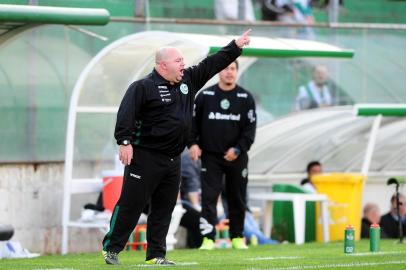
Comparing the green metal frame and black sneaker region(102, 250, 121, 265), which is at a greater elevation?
the green metal frame

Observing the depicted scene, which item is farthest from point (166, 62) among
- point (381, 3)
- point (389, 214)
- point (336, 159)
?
point (381, 3)

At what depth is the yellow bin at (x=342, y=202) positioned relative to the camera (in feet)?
57.6

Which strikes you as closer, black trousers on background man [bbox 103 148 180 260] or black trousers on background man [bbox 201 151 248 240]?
black trousers on background man [bbox 103 148 180 260]

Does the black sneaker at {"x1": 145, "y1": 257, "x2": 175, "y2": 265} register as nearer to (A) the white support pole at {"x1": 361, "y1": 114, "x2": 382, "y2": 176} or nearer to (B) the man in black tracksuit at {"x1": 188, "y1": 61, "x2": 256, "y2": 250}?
(B) the man in black tracksuit at {"x1": 188, "y1": 61, "x2": 256, "y2": 250}

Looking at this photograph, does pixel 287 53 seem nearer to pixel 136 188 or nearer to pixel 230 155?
pixel 230 155

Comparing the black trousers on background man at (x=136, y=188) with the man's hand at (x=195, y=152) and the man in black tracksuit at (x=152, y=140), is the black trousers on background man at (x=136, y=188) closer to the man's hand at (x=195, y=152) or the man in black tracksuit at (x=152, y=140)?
the man in black tracksuit at (x=152, y=140)

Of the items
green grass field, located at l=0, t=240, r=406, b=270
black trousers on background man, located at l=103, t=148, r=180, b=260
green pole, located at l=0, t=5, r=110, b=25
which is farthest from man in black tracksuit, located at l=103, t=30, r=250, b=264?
green pole, located at l=0, t=5, r=110, b=25

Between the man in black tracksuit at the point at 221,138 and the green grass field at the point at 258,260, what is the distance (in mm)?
657

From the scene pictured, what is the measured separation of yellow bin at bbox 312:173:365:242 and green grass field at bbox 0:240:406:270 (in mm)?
3081

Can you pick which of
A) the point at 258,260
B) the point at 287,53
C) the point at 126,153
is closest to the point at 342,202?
the point at 287,53

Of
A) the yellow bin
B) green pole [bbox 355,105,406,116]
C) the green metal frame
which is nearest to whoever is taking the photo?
the green metal frame

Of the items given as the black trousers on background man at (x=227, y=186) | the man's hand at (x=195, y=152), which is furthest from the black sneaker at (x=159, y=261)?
the black trousers on background man at (x=227, y=186)

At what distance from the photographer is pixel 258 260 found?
11.4 m

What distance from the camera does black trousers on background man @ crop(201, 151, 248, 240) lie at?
14.3 m
